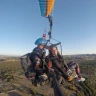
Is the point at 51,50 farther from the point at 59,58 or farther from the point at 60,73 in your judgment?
the point at 60,73

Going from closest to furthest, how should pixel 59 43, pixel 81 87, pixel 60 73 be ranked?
pixel 60 73 < pixel 59 43 < pixel 81 87

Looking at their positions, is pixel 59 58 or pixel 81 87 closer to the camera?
pixel 59 58

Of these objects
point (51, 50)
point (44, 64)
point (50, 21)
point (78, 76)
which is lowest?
point (78, 76)

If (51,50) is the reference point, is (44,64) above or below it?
below

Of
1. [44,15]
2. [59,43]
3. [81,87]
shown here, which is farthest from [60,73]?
[81,87]

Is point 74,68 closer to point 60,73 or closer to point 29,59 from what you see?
point 60,73


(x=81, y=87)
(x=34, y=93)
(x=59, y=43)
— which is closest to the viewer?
(x=59, y=43)
